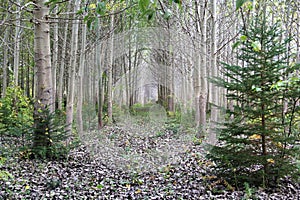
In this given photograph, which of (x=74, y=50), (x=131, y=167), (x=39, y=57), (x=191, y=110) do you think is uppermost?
(x=74, y=50)

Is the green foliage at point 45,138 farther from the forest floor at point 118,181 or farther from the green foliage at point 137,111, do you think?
the green foliage at point 137,111

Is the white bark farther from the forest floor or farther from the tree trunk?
the forest floor

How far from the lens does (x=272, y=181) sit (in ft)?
12.3

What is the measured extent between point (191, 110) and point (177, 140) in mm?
1231

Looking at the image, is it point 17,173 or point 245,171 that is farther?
point 17,173

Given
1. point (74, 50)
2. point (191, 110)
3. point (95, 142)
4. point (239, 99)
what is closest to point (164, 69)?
point (191, 110)

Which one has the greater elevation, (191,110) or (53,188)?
(191,110)

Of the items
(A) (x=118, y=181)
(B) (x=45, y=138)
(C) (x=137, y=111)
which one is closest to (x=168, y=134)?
(C) (x=137, y=111)

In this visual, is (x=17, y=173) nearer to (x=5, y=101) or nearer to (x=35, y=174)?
(x=35, y=174)

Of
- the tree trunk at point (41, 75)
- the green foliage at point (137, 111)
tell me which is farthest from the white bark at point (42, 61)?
the green foliage at point (137, 111)

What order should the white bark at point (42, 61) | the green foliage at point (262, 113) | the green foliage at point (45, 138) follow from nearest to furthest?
1. the green foliage at point (262, 113)
2. the green foliage at point (45, 138)
3. the white bark at point (42, 61)

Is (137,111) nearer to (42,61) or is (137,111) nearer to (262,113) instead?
(42,61)

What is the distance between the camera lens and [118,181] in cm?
460

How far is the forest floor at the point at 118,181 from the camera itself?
367 centimetres
